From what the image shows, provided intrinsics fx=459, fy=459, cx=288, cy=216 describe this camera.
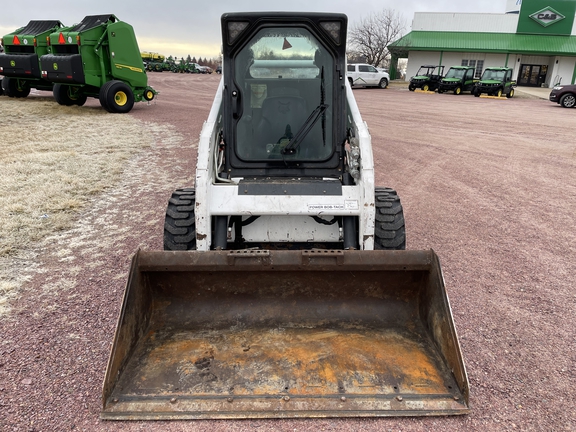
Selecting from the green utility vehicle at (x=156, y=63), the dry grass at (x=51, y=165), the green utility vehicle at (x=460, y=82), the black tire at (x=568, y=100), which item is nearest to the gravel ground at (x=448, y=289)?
the dry grass at (x=51, y=165)

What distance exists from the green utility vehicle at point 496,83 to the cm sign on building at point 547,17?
16301 millimetres

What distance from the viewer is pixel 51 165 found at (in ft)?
26.6

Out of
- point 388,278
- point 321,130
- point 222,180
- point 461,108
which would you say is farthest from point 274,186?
point 461,108

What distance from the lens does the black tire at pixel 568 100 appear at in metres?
21.3

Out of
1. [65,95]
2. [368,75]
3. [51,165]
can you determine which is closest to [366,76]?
[368,75]

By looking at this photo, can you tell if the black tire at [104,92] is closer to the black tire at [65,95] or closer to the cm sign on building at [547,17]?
the black tire at [65,95]

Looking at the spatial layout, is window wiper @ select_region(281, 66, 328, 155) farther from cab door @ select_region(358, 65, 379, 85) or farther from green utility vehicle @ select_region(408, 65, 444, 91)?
green utility vehicle @ select_region(408, 65, 444, 91)

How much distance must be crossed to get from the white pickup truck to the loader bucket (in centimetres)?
2756

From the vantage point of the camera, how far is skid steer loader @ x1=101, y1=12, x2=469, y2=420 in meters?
2.68

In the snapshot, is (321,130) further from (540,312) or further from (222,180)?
(540,312)

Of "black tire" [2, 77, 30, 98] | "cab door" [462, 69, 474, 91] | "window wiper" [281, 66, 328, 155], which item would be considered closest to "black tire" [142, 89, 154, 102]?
"black tire" [2, 77, 30, 98]

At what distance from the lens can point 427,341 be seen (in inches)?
120

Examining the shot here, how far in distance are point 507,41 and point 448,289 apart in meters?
40.7

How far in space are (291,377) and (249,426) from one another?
1.20 ft
